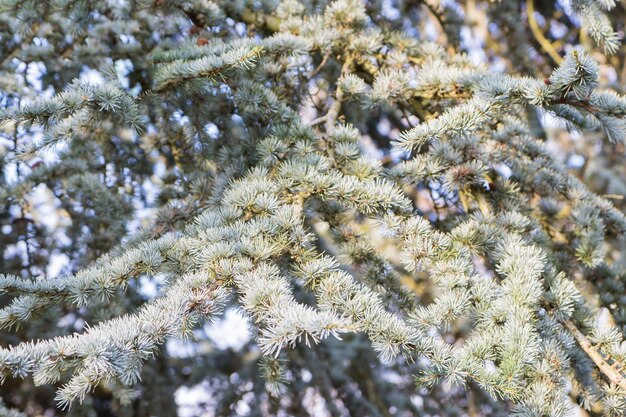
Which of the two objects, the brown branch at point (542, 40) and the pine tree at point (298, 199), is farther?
the brown branch at point (542, 40)

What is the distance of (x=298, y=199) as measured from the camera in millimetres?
1245

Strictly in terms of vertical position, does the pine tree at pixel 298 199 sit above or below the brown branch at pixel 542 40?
above

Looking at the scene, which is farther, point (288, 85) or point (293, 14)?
point (293, 14)

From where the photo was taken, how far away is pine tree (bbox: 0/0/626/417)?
1.02 m

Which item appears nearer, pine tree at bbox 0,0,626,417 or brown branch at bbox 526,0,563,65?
pine tree at bbox 0,0,626,417

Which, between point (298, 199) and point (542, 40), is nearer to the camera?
point (298, 199)

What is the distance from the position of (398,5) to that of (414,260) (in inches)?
53.2

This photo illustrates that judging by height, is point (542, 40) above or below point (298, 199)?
below

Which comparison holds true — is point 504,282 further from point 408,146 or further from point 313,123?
point 313,123

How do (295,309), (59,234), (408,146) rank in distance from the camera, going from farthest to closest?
(59,234)
(408,146)
(295,309)

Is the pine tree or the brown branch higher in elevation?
the pine tree

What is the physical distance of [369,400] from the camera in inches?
121

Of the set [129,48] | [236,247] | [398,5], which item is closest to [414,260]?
[236,247]

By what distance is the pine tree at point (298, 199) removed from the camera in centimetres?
102
